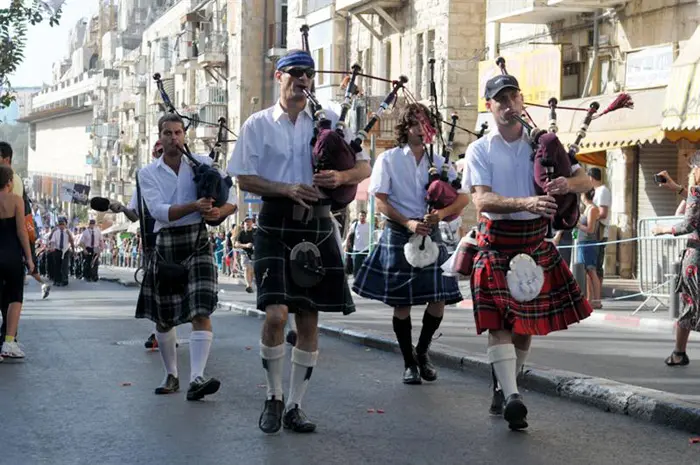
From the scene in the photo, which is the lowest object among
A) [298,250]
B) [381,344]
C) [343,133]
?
[381,344]

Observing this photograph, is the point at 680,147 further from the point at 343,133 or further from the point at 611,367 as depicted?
the point at 343,133

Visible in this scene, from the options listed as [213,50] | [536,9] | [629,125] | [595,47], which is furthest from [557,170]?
[213,50]

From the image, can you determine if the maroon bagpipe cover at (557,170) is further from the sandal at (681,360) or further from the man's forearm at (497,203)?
the sandal at (681,360)

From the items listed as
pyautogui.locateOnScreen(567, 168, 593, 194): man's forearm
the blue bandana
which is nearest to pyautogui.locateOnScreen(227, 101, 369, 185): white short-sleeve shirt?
the blue bandana

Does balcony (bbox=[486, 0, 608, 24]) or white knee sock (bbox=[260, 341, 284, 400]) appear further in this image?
balcony (bbox=[486, 0, 608, 24])

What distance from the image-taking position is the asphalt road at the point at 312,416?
7121 millimetres

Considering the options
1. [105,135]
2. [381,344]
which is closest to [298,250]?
[381,344]

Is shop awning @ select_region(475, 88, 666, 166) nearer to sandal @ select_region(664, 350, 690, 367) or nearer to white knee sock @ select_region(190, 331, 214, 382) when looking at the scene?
sandal @ select_region(664, 350, 690, 367)

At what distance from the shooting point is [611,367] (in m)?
11.2

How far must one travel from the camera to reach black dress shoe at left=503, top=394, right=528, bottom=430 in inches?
303

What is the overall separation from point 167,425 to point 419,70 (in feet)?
106

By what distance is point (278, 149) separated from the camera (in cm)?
788

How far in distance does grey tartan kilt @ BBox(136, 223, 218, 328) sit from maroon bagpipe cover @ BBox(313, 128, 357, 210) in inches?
71.1

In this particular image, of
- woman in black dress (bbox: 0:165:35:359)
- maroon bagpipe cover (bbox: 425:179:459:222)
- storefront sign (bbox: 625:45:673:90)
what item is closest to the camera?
maroon bagpipe cover (bbox: 425:179:459:222)
